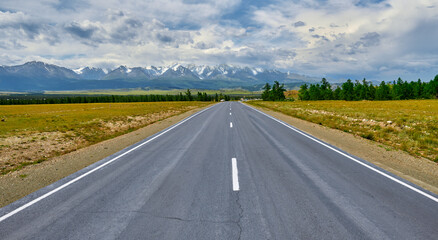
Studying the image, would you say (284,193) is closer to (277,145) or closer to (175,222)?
(175,222)

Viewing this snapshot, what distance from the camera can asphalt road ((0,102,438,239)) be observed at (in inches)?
143

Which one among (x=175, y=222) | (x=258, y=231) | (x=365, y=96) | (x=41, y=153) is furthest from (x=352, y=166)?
(x=365, y=96)

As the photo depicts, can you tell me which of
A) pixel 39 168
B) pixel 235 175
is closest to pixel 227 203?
pixel 235 175

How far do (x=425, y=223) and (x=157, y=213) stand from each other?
4.65 m

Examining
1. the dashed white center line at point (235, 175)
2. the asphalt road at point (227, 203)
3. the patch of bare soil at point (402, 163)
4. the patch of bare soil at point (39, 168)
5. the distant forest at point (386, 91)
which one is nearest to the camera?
the asphalt road at point (227, 203)

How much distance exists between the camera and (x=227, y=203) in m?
4.52

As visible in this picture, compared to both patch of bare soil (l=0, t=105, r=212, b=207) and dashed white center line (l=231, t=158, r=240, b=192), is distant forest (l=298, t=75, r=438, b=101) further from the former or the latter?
patch of bare soil (l=0, t=105, r=212, b=207)

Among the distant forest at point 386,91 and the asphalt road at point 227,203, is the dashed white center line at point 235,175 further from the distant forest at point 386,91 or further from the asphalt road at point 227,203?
the distant forest at point 386,91

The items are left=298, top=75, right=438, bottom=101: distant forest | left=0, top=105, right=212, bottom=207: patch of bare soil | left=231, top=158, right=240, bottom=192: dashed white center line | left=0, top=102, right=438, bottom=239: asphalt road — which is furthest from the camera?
left=298, top=75, right=438, bottom=101: distant forest

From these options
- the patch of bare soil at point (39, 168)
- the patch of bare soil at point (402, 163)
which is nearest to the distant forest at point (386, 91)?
the patch of bare soil at point (402, 163)

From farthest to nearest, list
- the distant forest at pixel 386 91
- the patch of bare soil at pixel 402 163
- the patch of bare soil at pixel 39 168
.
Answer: the distant forest at pixel 386 91 < the patch of bare soil at pixel 402 163 < the patch of bare soil at pixel 39 168

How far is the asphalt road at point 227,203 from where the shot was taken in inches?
143

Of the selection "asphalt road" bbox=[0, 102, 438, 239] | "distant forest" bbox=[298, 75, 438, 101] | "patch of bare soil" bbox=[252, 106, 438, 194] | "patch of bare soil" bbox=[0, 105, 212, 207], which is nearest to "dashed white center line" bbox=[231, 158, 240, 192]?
"asphalt road" bbox=[0, 102, 438, 239]

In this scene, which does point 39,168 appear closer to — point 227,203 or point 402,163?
point 227,203
